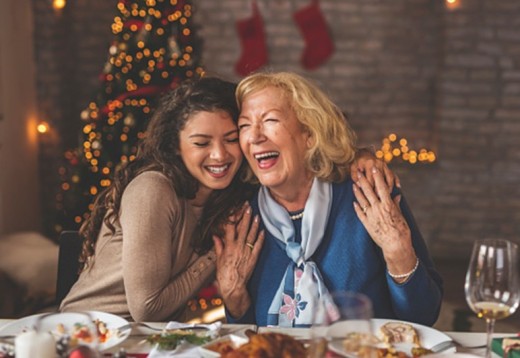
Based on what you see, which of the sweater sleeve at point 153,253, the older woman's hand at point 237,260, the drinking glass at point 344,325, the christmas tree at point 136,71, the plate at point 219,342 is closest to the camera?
the drinking glass at point 344,325

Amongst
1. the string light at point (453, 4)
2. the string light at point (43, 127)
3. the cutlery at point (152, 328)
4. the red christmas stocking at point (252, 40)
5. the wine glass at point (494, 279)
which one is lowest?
the cutlery at point (152, 328)

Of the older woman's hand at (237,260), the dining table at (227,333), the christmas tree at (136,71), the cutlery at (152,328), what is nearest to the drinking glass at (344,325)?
the dining table at (227,333)

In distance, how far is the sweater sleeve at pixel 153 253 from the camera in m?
1.72

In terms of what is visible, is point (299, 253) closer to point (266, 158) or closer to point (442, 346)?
point (266, 158)

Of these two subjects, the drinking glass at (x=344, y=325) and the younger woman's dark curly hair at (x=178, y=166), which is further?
the younger woman's dark curly hair at (x=178, y=166)

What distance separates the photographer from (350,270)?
1.85 meters

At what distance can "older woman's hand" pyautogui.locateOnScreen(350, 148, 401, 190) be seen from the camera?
1.88 m

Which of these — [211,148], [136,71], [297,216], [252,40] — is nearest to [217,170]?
[211,148]

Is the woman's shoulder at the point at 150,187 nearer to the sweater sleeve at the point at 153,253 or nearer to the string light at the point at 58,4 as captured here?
the sweater sleeve at the point at 153,253

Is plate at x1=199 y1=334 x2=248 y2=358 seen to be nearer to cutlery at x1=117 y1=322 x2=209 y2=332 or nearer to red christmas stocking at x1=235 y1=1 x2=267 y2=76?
cutlery at x1=117 y1=322 x2=209 y2=332

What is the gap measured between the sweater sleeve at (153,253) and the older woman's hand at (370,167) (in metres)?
0.58

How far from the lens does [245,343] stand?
130 cm

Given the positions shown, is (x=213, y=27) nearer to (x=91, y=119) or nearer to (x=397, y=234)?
(x=91, y=119)

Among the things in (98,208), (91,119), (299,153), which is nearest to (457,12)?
(91,119)
